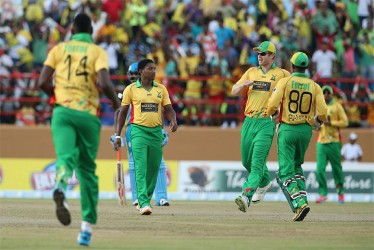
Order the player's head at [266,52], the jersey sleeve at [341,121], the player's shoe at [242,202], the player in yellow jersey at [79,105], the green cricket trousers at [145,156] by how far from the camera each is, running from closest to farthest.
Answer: the player in yellow jersey at [79,105]
the player's shoe at [242,202]
the green cricket trousers at [145,156]
the player's head at [266,52]
the jersey sleeve at [341,121]

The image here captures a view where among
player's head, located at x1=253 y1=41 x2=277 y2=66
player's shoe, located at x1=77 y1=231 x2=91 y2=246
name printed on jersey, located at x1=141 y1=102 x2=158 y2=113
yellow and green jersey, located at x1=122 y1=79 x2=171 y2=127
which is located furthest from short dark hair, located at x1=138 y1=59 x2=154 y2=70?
player's shoe, located at x1=77 y1=231 x2=91 y2=246

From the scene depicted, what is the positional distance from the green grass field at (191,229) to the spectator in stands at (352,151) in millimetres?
8747

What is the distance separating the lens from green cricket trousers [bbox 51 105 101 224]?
12188mm

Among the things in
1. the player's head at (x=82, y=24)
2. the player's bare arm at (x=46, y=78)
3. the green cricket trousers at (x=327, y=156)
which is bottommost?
the green cricket trousers at (x=327, y=156)

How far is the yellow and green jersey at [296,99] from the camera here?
1648cm

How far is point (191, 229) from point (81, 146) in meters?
2.78

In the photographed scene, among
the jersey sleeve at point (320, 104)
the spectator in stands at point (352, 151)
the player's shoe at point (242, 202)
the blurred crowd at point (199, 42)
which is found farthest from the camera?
the blurred crowd at point (199, 42)

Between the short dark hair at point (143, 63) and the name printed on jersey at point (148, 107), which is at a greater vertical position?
the short dark hair at point (143, 63)

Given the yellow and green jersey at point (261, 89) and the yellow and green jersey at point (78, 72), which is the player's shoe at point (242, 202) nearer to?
the yellow and green jersey at point (261, 89)

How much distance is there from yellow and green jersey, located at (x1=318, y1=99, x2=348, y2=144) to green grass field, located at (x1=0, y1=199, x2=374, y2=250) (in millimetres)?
4357

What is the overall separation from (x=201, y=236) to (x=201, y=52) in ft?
52.0

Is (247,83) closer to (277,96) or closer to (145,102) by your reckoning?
(277,96)

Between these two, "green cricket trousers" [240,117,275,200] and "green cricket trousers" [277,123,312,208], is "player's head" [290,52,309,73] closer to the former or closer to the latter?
"green cricket trousers" [277,123,312,208]

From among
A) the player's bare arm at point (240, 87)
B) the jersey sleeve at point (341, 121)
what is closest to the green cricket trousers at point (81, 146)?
the player's bare arm at point (240, 87)
